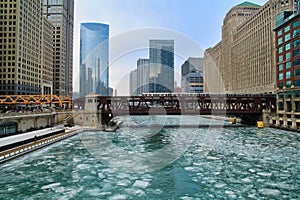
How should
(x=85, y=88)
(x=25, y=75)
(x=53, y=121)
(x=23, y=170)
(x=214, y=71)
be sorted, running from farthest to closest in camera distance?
(x=214, y=71) → (x=25, y=75) → (x=85, y=88) → (x=53, y=121) → (x=23, y=170)

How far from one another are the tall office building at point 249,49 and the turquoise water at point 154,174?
92561mm

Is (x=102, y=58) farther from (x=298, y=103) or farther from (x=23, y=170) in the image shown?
(x=298, y=103)

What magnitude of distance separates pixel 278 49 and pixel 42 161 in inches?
2839

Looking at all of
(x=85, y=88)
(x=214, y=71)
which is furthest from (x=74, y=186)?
(x=214, y=71)

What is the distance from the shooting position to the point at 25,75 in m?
121

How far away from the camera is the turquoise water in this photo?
783 inches

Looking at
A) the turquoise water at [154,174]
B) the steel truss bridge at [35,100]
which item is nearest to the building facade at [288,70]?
the turquoise water at [154,174]

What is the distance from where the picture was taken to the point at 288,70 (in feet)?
217

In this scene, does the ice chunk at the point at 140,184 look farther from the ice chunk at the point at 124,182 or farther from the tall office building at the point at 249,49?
the tall office building at the point at 249,49

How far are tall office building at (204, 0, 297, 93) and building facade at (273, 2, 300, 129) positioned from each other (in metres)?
44.5

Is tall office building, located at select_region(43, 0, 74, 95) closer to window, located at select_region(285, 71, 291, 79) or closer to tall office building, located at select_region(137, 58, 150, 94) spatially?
tall office building, located at select_region(137, 58, 150, 94)

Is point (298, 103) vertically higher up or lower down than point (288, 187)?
higher up

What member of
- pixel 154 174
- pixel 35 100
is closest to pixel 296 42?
pixel 154 174

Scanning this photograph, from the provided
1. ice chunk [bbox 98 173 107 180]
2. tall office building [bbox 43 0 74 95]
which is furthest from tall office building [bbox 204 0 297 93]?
tall office building [bbox 43 0 74 95]
